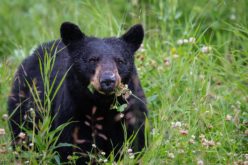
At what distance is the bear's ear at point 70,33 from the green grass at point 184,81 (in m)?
0.67

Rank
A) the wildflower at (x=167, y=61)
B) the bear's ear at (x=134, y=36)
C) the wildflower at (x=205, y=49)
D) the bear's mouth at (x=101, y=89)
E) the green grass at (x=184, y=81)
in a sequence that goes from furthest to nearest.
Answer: the wildflower at (x=167, y=61)
the wildflower at (x=205, y=49)
the bear's ear at (x=134, y=36)
the green grass at (x=184, y=81)
the bear's mouth at (x=101, y=89)

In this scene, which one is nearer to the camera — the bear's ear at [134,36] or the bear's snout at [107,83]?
the bear's snout at [107,83]

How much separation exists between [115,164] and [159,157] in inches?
15.4

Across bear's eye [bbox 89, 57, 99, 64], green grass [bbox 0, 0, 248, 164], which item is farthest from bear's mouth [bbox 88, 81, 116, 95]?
green grass [bbox 0, 0, 248, 164]

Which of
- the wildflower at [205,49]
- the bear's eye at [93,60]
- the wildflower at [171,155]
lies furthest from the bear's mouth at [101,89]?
the wildflower at [205,49]

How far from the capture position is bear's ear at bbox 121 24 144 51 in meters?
6.91

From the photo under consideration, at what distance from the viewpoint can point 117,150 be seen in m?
6.59

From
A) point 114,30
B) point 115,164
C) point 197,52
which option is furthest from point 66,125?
point 114,30

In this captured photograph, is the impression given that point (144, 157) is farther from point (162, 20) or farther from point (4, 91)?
point (162, 20)

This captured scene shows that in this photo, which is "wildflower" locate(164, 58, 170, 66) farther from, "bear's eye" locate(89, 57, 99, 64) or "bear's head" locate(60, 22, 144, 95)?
"bear's eye" locate(89, 57, 99, 64)

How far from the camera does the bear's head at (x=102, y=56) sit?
6.18m

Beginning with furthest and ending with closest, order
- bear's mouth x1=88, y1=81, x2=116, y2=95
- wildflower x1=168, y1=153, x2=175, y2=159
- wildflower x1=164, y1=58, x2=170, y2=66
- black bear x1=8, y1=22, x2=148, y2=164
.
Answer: wildflower x1=164, y1=58, x2=170, y2=66, black bear x1=8, y1=22, x2=148, y2=164, bear's mouth x1=88, y1=81, x2=116, y2=95, wildflower x1=168, y1=153, x2=175, y2=159

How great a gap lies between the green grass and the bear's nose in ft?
1.77

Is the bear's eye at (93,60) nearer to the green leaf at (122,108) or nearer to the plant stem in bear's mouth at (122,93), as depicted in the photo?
the plant stem in bear's mouth at (122,93)
